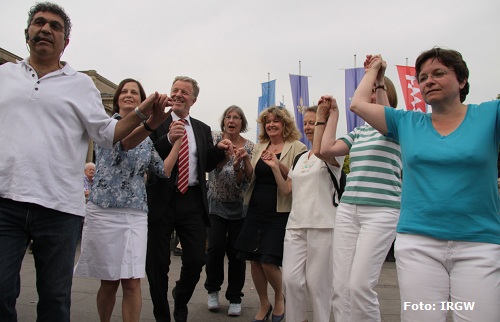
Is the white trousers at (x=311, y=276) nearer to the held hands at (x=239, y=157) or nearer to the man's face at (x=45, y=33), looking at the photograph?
the held hands at (x=239, y=157)

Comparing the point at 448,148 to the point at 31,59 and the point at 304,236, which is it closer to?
the point at 304,236

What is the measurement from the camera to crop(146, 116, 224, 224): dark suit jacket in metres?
4.00

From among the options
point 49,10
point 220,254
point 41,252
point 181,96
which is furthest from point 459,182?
point 220,254

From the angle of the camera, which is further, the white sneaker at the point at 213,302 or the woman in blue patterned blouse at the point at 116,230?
the white sneaker at the point at 213,302

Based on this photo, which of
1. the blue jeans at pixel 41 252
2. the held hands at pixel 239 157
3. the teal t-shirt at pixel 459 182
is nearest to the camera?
the teal t-shirt at pixel 459 182

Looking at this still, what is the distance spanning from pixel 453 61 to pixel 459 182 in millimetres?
713

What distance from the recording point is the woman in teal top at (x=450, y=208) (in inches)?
80.7

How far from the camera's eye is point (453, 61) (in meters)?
2.37

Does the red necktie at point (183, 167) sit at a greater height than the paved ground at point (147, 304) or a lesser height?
greater

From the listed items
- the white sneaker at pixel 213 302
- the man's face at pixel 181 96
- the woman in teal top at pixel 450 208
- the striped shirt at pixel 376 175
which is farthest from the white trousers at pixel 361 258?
the man's face at pixel 181 96

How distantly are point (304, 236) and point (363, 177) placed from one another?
943 mm

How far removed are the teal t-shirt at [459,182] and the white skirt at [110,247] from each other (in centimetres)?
206

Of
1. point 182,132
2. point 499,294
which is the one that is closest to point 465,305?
point 499,294

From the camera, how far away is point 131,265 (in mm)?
3312
